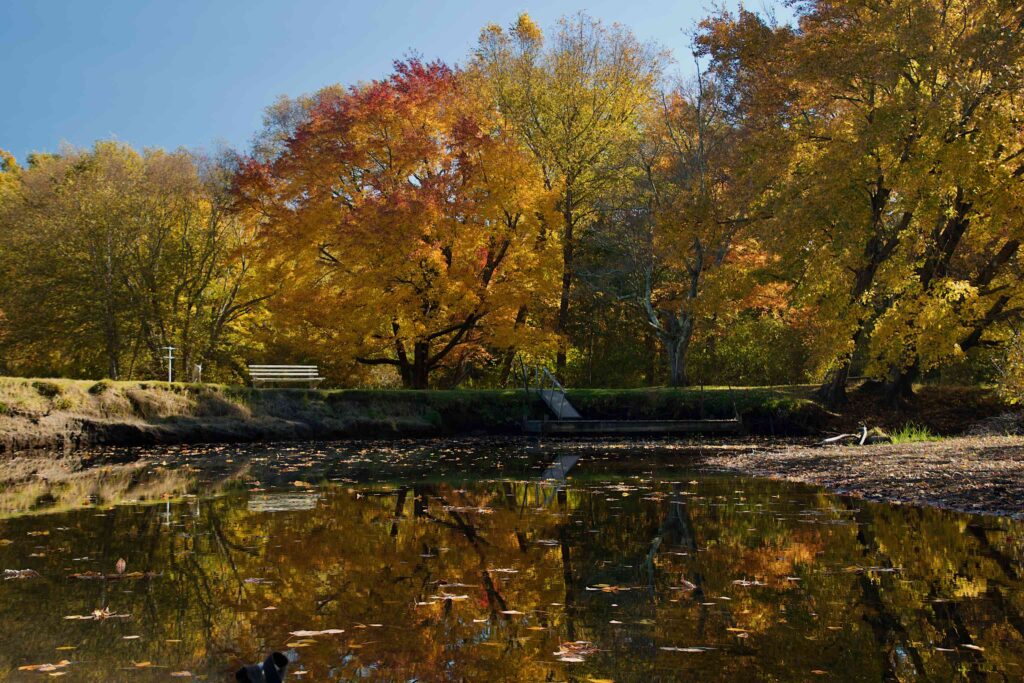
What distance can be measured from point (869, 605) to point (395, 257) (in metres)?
18.0

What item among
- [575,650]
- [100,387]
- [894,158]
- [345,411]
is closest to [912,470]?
[575,650]

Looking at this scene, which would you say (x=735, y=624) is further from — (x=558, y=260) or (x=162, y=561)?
(x=558, y=260)

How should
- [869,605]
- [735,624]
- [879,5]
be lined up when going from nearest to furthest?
[735,624], [869,605], [879,5]

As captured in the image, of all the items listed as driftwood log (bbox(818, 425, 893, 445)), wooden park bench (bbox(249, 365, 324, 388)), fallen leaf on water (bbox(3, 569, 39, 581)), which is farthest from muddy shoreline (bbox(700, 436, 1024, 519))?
wooden park bench (bbox(249, 365, 324, 388))

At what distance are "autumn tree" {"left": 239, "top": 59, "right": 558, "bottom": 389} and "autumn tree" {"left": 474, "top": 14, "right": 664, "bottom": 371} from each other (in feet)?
8.01

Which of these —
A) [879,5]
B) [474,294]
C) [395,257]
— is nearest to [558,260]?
[474,294]

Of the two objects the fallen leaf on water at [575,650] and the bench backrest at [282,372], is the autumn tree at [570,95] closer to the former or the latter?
the bench backrest at [282,372]

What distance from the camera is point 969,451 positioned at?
12.6 m

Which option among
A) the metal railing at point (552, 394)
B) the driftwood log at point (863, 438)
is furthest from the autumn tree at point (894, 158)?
the metal railing at point (552, 394)

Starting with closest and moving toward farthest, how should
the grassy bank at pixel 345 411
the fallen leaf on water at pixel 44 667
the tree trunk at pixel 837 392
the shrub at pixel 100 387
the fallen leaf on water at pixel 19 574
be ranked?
1. the fallen leaf on water at pixel 44 667
2. the fallen leaf on water at pixel 19 574
3. the grassy bank at pixel 345 411
4. the shrub at pixel 100 387
5. the tree trunk at pixel 837 392

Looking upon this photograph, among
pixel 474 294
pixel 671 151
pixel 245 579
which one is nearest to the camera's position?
pixel 245 579

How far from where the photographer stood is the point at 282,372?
904 inches

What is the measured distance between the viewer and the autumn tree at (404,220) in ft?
71.6

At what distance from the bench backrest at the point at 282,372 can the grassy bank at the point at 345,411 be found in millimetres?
2472
